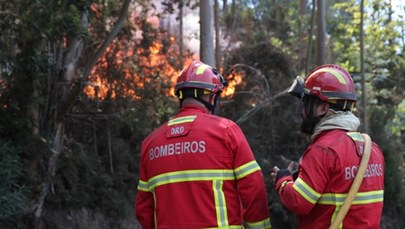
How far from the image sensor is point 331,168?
3123 mm

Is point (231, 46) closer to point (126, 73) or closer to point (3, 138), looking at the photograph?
point (126, 73)

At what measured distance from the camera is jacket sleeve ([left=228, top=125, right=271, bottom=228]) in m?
3.33

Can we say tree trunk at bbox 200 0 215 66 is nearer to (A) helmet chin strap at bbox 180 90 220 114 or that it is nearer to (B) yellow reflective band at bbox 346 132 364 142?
(A) helmet chin strap at bbox 180 90 220 114

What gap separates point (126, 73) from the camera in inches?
427

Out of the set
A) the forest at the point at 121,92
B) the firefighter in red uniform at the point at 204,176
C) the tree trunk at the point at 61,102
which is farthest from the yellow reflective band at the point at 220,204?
the tree trunk at the point at 61,102

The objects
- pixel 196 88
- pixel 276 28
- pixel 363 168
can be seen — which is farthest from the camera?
pixel 276 28

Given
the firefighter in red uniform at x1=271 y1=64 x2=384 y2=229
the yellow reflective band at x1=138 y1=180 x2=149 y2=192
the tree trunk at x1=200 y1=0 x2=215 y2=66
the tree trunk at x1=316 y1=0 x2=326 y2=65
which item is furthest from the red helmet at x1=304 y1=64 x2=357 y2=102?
the tree trunk at x1=316 y1=0 x2=326 y2=65

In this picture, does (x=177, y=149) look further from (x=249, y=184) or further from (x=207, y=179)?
(x=249, y=184)

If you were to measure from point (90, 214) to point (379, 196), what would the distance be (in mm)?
7119

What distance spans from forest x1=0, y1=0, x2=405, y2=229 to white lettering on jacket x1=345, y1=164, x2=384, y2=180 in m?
1.11

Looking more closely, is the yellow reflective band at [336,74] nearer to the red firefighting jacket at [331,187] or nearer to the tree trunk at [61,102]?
the red firefighting jacket at [331,187]

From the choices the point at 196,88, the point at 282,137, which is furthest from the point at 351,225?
the point at 282,137

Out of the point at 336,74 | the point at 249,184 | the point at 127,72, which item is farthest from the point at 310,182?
the point at 127,72

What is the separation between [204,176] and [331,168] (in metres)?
0.83
